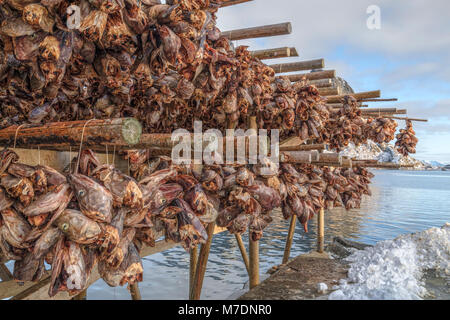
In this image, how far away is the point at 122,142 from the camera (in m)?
1.54

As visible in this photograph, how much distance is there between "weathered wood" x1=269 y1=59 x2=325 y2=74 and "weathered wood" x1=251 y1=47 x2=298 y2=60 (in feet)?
1.54

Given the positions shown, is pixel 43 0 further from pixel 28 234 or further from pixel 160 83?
pixel 160 83

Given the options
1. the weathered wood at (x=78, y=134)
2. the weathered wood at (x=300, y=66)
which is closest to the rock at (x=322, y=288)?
the weathered wood at (x=78, y=134)

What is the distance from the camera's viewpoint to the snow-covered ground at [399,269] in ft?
9.02

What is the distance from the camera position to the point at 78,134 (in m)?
1.64

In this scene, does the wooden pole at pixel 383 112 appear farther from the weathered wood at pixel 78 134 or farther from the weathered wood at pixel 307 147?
the weathered wood at pixel 78 134

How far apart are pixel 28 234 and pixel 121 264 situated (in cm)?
46

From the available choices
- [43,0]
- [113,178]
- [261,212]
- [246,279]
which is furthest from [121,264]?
[246,279]

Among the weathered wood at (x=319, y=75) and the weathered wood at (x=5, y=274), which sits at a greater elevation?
the weathered wood at (x=319, y=75)

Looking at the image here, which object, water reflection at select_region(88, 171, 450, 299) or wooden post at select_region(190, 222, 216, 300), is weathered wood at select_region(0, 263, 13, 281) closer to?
wooden post at select_region(190, 222, 216, 300)

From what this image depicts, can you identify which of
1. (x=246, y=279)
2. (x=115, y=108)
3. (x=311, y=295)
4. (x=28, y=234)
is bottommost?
(x=246, y=279)

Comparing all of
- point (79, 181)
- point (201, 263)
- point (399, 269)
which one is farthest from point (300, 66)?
point (79, 181)

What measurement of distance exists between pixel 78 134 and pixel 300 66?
3.64 meters

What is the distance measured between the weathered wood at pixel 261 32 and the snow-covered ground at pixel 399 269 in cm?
269
